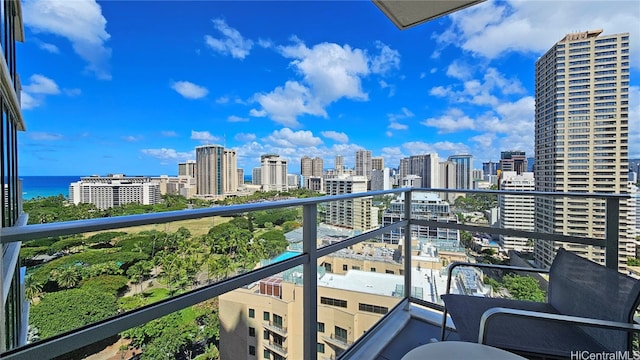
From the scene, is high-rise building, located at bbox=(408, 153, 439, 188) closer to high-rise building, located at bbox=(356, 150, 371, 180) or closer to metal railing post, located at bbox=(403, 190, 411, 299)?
metal railing post, located at bbox=(403, 190, 411, 299)

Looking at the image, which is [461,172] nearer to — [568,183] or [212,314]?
[568,183]

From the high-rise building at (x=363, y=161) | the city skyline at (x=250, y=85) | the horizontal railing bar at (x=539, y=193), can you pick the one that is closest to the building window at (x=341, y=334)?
the horizontal railing bar at (x=539, y=193)

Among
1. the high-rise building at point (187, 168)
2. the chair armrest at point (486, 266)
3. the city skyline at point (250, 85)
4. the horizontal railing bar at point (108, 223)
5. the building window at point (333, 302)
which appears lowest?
the building window at point (333, 302)

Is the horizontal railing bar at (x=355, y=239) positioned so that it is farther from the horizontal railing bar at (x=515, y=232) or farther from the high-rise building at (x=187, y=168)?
the high-rise building at (x=187, y=168)

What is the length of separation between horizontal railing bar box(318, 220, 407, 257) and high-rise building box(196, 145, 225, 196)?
1212 centimetres

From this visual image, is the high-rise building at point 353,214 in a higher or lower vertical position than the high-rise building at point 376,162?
lower

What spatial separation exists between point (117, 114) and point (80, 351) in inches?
1285

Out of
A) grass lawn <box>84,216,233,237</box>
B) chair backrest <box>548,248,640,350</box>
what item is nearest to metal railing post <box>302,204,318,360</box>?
grass lawn <box>84,216,233,237</box>

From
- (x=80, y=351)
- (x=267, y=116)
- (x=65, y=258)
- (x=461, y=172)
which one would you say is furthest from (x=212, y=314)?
(x=267, y=116)

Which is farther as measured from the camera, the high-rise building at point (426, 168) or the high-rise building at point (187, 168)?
the high-rise building at point (187, 168)

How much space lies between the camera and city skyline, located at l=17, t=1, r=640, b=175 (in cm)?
1808

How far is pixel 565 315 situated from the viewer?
155 centimetres

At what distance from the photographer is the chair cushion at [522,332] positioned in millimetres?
1410

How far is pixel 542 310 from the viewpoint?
1.75m
